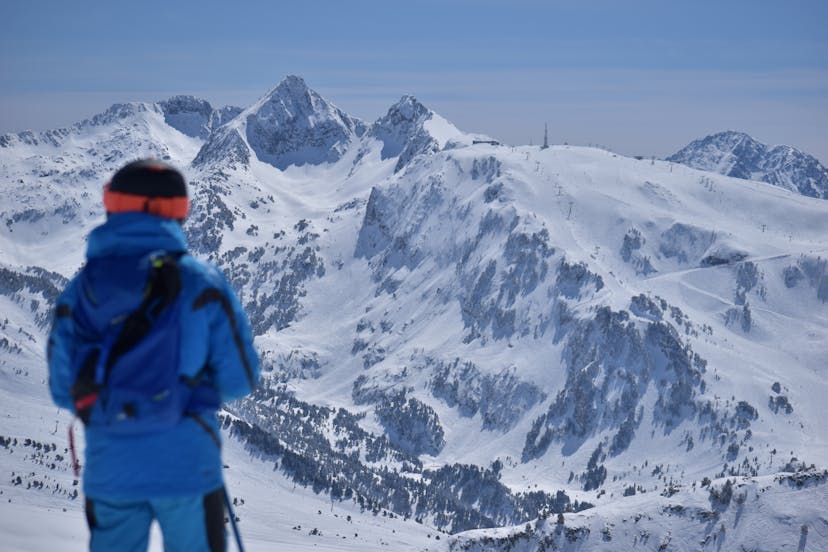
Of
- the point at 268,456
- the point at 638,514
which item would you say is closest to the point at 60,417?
the point at 268,456

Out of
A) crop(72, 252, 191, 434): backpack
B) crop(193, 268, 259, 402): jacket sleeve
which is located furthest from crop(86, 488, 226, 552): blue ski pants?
crop(193, 268, 259, 402): jacket sleeve

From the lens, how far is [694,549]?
64.4m

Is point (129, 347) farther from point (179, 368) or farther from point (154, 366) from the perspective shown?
point (179, 368)

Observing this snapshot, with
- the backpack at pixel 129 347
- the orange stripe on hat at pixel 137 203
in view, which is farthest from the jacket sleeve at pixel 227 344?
the orange stripe on hat at pixel 137 203

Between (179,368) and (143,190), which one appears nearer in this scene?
(179,368)

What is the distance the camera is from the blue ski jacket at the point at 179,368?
6477 mm

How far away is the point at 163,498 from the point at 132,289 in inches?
74.4

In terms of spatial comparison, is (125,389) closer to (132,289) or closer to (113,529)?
(132,289)

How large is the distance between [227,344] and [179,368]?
1.69 feet

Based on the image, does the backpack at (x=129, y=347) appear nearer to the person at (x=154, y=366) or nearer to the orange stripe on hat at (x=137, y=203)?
the person at (x=154, y=366)

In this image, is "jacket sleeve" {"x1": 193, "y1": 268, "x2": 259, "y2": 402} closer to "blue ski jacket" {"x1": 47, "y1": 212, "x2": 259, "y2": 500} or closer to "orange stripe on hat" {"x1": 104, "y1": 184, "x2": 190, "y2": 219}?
"blue ski jacket" {"x1": 47, "y1": 212, "x2": 259, "y2": 500}

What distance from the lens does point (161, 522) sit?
6.69 metres

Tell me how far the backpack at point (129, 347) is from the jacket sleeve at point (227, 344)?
0.35 meters

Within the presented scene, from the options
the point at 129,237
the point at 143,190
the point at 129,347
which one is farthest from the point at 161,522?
the point at 143,190
